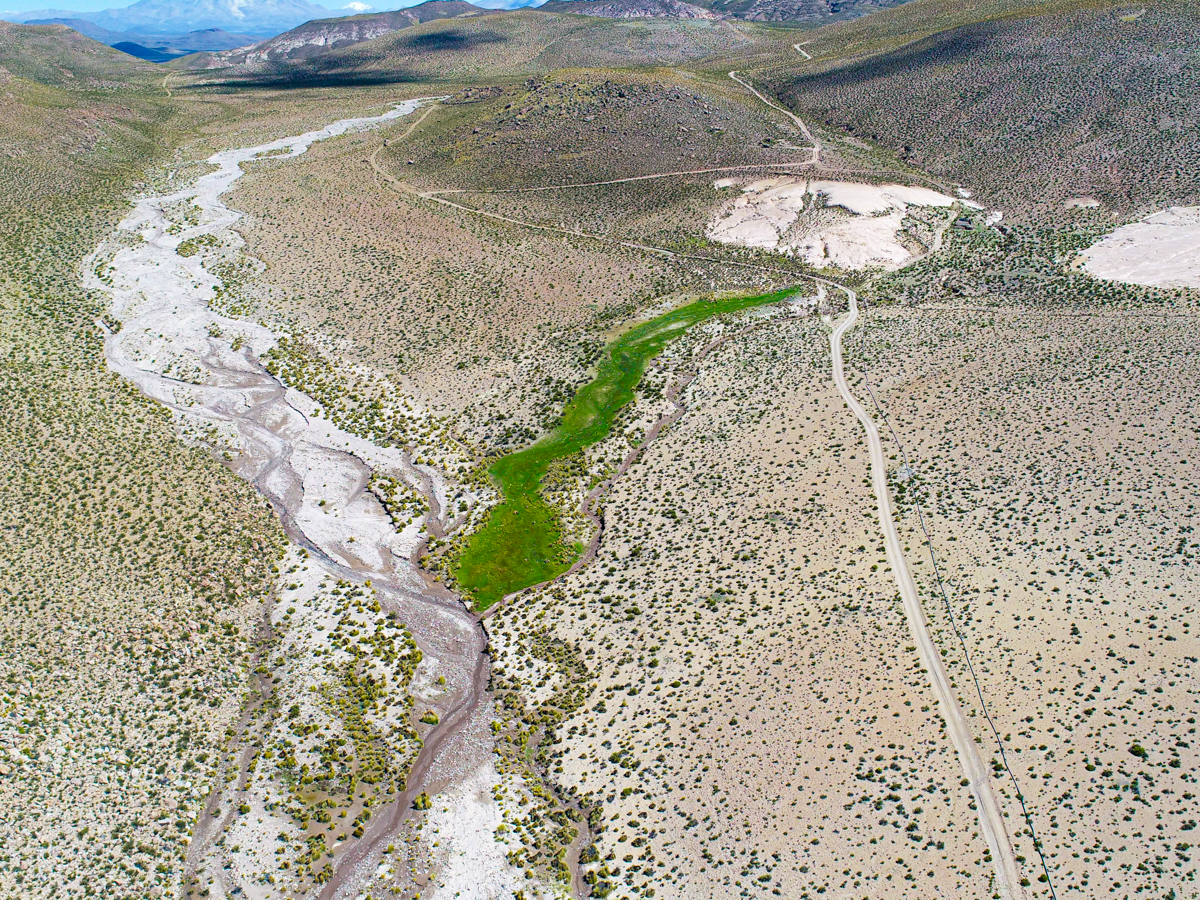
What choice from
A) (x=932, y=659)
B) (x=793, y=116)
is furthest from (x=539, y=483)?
(x=793, y=116)

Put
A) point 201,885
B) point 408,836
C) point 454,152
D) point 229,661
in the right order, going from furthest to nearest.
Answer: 1. point 454,152
2. point 229,661
3. point 408,836
4. point 201,885

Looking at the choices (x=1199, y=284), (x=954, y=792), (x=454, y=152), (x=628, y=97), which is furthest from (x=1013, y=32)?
(x=954, y=792)

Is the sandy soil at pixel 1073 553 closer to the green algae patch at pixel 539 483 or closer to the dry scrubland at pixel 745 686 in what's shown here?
the dry scrubland at pixel 745 686

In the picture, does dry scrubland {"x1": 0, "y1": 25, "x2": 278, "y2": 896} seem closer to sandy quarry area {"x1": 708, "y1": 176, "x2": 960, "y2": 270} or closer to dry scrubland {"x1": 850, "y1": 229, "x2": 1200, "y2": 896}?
dry scrubland {"x1": 850, "y1": 229, "x2": 1200, "y2": 896}

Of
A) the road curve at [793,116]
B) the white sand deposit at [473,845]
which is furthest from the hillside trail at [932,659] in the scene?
the road curve at [793,116]

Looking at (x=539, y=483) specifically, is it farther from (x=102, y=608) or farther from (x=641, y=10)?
(x=641, y=10)

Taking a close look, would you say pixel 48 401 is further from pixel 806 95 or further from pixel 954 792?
pixel 806 95

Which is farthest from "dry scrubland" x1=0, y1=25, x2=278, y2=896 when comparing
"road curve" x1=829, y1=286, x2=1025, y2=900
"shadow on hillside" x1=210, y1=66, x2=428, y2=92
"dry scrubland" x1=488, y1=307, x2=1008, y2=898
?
"shadow on hillside" x1=210, y1=66, x2=428, y2=92
